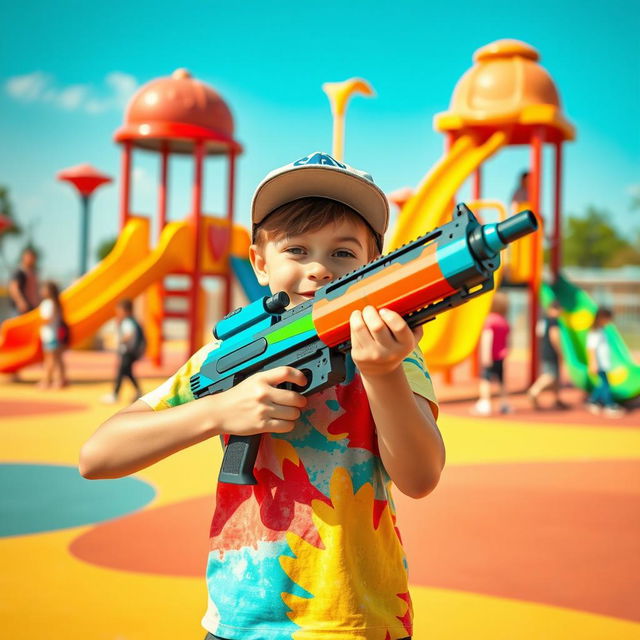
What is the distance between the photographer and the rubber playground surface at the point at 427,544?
352 centimetres

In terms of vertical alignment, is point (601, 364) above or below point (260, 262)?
above

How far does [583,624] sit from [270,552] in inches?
93.8

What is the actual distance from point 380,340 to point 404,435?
254mm

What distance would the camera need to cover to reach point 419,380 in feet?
6.02

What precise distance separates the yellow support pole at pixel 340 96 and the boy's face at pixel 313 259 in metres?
10.3

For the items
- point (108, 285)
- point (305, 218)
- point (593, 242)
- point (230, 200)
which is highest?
point (593, 242)

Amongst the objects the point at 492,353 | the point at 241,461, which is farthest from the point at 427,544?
the point at 492,353

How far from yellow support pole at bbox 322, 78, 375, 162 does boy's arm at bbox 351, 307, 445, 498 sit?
34.7 feet

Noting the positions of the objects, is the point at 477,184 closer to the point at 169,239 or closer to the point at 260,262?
the point at 169,239

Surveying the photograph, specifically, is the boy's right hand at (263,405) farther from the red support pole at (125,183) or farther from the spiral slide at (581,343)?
the red support pole at (125,183)

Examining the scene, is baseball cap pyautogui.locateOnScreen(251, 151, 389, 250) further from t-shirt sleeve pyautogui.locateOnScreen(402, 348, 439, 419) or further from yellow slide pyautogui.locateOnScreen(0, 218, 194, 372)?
yellow slide pyautogui.locateOnScreen(0, 218, 194, 372)

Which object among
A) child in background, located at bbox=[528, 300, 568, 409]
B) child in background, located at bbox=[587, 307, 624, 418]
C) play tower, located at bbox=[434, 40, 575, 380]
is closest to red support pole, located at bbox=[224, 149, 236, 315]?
play tower, located at bbox=[434, 40, 575, 380]

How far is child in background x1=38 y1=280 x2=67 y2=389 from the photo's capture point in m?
12.6

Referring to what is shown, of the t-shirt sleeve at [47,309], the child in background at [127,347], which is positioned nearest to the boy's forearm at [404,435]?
the child in background at [127,347]
